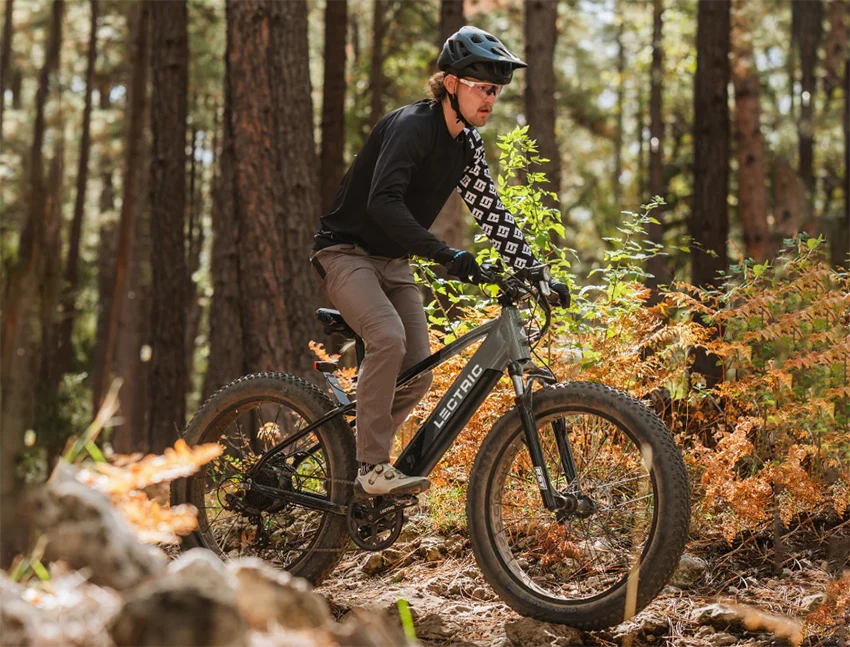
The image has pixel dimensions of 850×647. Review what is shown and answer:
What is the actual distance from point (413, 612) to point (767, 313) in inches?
96.3

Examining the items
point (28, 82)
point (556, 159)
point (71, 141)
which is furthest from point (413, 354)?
point (28, 82)

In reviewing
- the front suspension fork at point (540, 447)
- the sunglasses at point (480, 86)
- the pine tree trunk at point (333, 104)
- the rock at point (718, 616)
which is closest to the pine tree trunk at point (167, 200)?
the pine tree trunk at point (333, 104)

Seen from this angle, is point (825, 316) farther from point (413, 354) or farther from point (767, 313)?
point (413, 354)

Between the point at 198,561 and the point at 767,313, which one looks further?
the point at 767,313

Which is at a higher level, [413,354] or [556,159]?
[556,159]

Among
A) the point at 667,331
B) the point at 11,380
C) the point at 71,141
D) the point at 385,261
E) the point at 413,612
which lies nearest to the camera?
the point at 11,380

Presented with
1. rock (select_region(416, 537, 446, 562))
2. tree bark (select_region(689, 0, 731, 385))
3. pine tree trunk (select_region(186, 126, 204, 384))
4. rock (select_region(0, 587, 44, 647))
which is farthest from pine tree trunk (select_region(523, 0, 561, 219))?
pine tree trunk (select_region(186, 126, 204, 384))

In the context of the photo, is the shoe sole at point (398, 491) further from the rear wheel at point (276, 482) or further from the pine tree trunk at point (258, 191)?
the pine tree trunk at point (258, 191)

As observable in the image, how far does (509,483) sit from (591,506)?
562mm

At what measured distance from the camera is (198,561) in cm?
233

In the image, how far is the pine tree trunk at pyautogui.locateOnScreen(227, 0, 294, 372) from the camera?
8.23 metres

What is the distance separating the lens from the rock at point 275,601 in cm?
242

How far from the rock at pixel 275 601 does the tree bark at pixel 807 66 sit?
17.0m

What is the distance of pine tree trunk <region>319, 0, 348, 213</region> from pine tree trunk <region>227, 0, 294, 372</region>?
14.4ft
